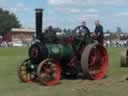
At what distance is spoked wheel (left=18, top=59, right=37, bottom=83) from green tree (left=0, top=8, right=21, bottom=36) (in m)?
97.2

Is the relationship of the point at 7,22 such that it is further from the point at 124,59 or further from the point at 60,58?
the point at 60,58

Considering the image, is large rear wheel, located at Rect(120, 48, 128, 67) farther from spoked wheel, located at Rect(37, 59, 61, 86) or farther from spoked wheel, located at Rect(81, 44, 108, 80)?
spoked wheel, located at Rect(37, 59, 61, 86)

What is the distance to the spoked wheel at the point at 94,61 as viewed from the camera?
1151 cm

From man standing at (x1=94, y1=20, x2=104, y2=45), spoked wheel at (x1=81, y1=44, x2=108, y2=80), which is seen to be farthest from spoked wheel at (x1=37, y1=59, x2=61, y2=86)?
man standing at (x1=94, y1=20, x2=104, y2=45)

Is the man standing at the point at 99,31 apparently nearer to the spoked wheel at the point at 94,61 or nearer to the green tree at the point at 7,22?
the spoked wheel at the point at 94,61

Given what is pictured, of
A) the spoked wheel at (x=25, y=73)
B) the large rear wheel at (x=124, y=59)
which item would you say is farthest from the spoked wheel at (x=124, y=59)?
the spoked wheel at (x=25, y=73)

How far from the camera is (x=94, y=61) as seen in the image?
12.1 meters

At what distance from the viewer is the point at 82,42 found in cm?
1209

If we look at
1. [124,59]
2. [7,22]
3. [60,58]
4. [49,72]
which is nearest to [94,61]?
[60,58]

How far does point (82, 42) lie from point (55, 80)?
1.67 m

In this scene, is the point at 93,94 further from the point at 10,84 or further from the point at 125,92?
the point at 10,84

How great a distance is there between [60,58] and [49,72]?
0.70 metres

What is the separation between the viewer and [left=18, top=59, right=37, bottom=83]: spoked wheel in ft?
37.6

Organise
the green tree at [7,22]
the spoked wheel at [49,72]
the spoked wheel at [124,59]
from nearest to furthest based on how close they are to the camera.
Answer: the spoked wheel at [49,72] → the spoked wheel at [124,59] → the green tree at [7,22]
